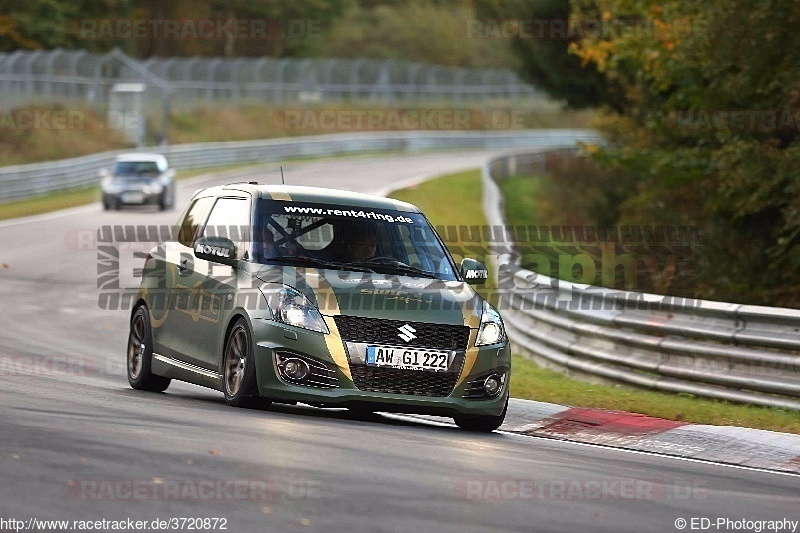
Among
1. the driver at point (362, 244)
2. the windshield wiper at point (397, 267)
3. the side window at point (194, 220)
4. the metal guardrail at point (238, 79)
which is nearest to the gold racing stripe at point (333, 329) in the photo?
the windshield wiper at point (397, 267)

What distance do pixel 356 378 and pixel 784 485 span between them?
301cm

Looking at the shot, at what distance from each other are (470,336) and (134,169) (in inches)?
1099

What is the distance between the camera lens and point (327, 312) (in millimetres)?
10508

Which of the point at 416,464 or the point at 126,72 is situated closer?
the point at 416,464

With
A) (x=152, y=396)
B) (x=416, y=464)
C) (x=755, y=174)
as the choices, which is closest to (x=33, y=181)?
(x=755, y=174)

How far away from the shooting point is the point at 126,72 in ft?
200

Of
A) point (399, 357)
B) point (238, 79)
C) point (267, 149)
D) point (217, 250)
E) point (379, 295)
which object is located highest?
point (217, 250)

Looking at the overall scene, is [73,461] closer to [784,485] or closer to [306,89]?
[784,485]

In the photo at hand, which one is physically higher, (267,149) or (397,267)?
(397,267)

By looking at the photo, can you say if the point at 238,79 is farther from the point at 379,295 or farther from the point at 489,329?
the point at 379,295

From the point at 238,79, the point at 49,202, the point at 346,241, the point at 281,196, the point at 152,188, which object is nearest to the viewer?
the point at 346,241

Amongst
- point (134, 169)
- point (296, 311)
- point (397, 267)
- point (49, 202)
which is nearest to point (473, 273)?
point (397, 267)

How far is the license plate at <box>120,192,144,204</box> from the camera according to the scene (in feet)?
121

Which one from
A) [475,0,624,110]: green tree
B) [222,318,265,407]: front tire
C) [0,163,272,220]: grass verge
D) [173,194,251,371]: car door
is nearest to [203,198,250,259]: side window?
[173,194,251,371]: car door
